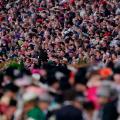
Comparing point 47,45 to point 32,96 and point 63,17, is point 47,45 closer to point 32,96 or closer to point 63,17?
point 63,17

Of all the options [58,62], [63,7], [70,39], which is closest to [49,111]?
[58,62]

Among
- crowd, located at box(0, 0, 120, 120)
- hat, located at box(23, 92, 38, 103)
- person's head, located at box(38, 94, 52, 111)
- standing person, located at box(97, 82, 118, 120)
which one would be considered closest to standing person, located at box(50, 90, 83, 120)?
crowd, located at box(0, 0, 120, 120)

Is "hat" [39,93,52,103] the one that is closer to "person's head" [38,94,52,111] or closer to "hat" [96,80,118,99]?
"person's head" [38,94,52,111]

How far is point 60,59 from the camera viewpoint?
668 inches

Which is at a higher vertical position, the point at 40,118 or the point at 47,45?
the point at 40,118

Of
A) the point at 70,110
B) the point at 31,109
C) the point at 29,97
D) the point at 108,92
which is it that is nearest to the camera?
the point at 108,92

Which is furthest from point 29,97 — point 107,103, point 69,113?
point 107,103

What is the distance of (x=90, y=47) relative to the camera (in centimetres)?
1692

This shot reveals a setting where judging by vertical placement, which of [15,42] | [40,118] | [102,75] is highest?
[102,75]

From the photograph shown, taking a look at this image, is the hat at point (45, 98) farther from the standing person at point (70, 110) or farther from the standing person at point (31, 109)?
the standing person at point (70, 110)

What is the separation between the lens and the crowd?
797cm

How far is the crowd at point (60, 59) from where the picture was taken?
797 cm

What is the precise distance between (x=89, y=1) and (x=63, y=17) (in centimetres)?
154

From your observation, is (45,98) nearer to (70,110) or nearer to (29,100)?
(29,100)
